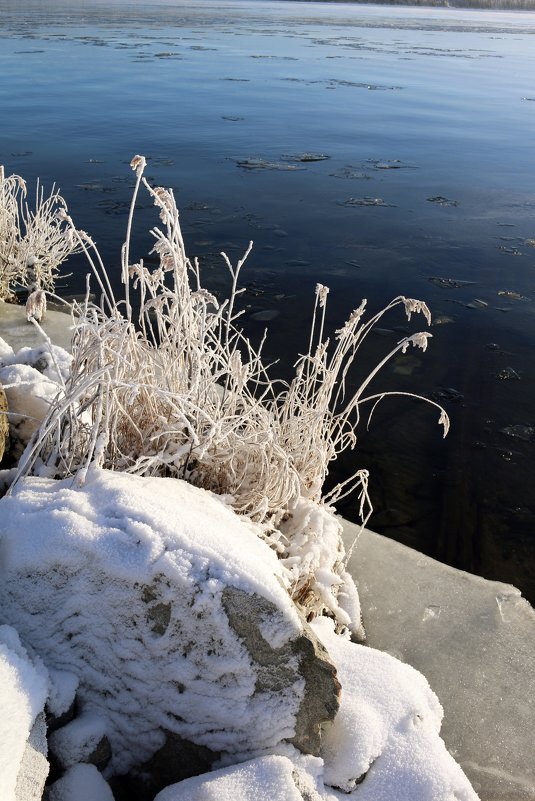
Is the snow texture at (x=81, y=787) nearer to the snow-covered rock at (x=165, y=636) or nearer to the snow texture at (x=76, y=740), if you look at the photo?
the snow texture at (x=76, y=740)

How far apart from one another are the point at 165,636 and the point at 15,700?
43cm

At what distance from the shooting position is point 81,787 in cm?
191

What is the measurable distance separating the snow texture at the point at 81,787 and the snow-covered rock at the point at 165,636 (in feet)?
0.43

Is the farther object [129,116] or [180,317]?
[129,116]

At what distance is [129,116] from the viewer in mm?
14562

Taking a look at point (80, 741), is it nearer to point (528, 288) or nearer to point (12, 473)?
point (12, 473)

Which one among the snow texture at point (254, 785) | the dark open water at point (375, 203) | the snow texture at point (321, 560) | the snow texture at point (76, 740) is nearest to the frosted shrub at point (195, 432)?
the snow texture at point (321, 560)

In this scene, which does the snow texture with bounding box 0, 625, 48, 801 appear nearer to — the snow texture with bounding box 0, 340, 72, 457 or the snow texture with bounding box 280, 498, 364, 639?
the snow texture with bounding box 280, 498, 364, 639

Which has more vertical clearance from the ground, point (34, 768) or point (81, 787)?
point (34, 768)

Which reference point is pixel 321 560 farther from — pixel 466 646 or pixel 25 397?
pixel 25 397

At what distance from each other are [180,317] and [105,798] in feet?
5.57

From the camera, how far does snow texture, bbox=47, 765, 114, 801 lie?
188cm

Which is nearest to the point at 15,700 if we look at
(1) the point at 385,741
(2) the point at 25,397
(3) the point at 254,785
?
(3) the point at 254,785

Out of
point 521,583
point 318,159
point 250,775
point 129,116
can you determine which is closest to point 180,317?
point 250,775
